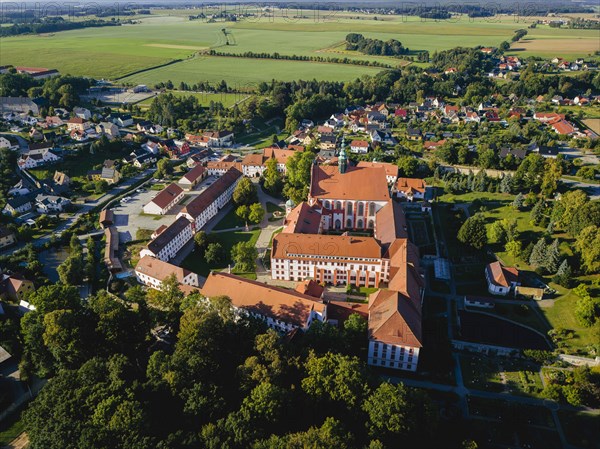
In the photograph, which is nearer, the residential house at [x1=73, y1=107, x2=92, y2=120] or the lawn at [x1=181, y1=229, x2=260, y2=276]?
the lawn at [x1=181, y1=229, x2=260, y2=276]

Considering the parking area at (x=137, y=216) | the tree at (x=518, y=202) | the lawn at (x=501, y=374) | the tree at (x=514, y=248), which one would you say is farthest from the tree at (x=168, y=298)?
the tree at (x=518, y=202)

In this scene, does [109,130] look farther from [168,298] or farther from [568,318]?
[568,318]

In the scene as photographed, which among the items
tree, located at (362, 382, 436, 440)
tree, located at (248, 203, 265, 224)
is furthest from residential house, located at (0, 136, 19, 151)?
tree, located at (362, 382, 436, 440)

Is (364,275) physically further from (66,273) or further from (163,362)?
(66,273)

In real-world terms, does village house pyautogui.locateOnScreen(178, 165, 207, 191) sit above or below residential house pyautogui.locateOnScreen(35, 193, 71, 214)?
below

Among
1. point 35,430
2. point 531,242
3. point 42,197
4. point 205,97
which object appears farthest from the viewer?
point 205,97

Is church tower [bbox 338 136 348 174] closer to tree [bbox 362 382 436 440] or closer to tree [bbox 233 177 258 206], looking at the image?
tree [bbox 233 177 258 206]

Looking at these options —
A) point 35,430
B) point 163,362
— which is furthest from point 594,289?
point 35,430
